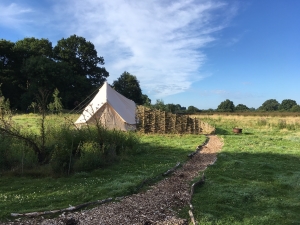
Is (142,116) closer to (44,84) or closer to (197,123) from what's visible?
(197,123)

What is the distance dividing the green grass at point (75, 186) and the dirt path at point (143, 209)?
465 mm

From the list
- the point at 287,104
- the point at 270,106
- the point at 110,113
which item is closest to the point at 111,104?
the point at 110,113

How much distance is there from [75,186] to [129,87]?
145 feet

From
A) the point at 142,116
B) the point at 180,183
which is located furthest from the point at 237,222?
the point at 142,116

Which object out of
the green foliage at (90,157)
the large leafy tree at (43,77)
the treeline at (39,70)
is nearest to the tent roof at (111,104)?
the green foliage at (90,157)

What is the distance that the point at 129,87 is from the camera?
50375 millimetres

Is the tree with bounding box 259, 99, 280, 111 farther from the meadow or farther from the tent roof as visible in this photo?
the meadow

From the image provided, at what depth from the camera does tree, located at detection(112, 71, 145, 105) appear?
50312 millimetres

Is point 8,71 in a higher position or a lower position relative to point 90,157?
higher

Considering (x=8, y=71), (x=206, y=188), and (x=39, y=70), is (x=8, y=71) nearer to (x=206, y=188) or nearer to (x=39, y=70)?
(x=39, y=70)

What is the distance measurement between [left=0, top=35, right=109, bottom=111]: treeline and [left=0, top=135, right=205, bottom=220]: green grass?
2405 centimetres

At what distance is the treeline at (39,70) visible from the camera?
34.2m

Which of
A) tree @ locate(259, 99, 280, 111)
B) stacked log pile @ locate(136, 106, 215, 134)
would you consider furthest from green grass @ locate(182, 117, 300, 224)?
tree @ locate(259, 99, 280, 111)

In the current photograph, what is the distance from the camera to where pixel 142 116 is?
18688 mm
